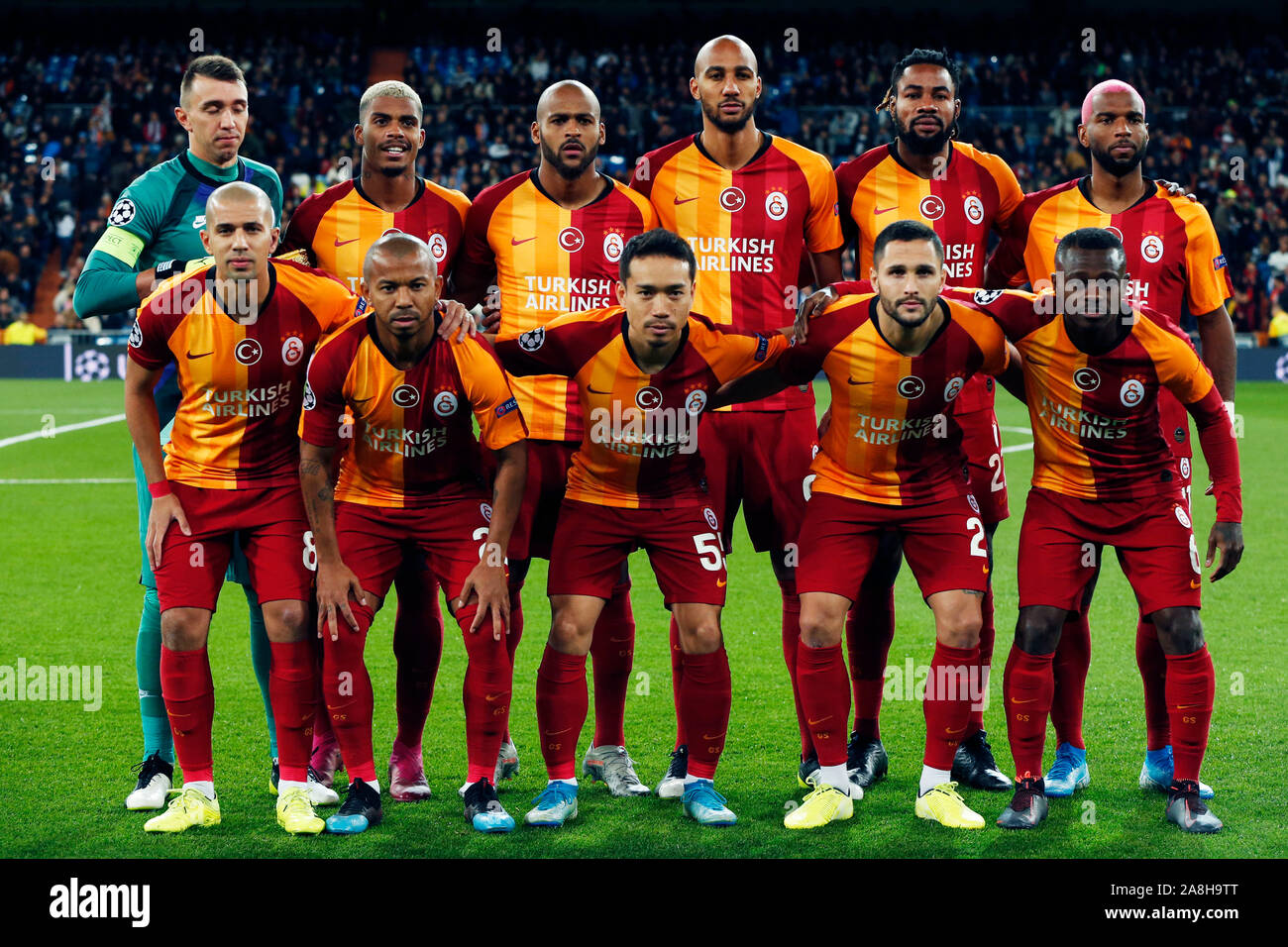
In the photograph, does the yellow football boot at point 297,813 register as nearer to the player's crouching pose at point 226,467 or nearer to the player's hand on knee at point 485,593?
the player's crouching pose at point 226,467

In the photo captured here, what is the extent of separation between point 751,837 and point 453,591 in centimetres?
122

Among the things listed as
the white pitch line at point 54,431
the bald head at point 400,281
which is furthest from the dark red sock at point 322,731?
the white pitch line at point 54,431

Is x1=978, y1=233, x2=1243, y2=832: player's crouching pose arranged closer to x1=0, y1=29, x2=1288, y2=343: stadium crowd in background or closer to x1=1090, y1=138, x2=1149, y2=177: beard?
x1=1090, y1=138, x2=1149, y2=177: beard

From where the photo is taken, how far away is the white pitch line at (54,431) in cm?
1509

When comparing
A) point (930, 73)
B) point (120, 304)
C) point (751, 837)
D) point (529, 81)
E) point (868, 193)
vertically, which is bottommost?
point (751, 837)

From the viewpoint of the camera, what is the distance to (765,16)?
100ft

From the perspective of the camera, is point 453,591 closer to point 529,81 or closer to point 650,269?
point 650,269

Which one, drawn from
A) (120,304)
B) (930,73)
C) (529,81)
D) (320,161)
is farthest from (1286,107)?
(120,304)

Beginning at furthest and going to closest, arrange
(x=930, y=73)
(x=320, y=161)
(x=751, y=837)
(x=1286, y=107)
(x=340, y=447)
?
(x=1286, y=107) < (x=320, y=161) < (x=930, y=73) < (x=340, y=447) < (x=751, y=837)

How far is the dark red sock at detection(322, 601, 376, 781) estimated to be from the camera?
4.48 m

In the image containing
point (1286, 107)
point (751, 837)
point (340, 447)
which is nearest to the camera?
point (751, 837)

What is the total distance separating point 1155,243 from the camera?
5.09m

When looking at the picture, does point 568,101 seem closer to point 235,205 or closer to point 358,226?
point 358,226

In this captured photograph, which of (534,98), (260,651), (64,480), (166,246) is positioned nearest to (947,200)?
(166,246)
